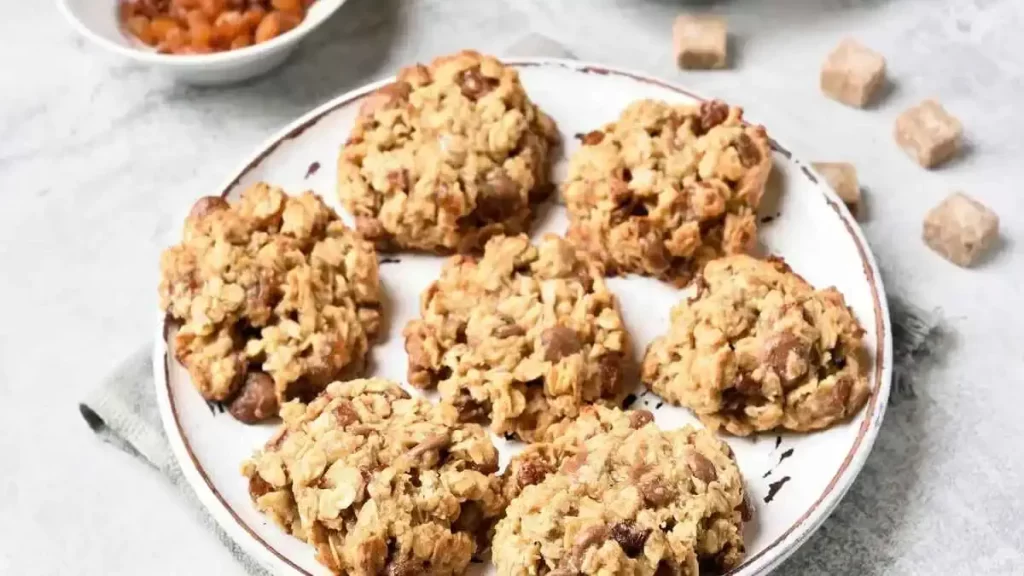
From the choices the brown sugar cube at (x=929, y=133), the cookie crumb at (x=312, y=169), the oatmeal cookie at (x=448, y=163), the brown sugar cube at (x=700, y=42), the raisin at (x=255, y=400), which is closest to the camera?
the raisin at (x=255, y=400)

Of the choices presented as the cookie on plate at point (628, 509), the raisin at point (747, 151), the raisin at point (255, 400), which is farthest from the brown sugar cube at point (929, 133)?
the raisin at point (255, 400)

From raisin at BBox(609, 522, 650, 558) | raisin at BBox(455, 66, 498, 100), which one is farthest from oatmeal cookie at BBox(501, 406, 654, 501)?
raisin at BBox(455, 66, 498, 100)

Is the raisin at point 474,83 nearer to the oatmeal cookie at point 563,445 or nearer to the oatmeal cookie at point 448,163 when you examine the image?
the oatmeal cookie at point 448,163

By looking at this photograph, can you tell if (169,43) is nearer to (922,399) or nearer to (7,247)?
(7,247)

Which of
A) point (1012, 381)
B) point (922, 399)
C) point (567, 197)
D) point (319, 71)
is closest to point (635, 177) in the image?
point (567, 197)

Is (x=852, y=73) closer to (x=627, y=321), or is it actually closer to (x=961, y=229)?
(x=961, y=229)
